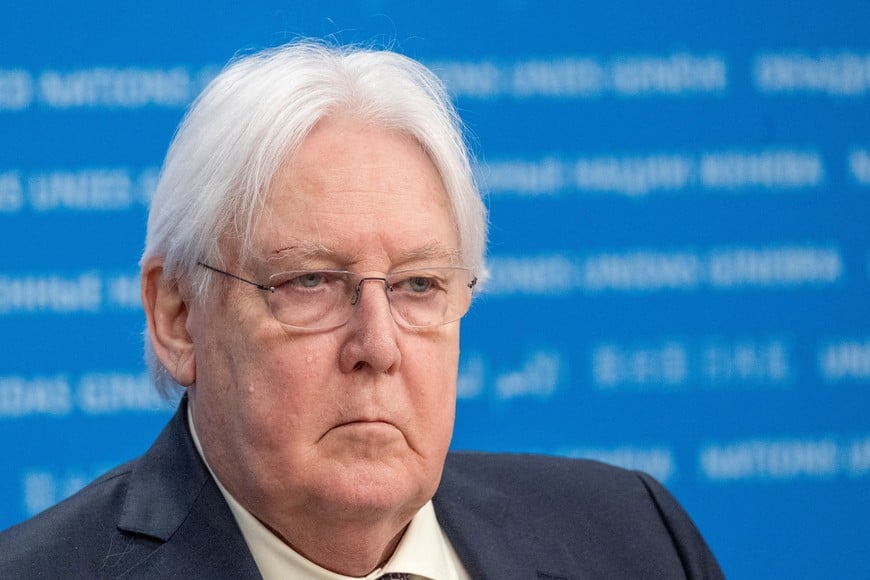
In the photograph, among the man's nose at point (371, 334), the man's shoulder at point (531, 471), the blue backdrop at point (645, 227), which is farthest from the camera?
the blue backdrop at point (645, 227)

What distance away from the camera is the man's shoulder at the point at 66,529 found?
178 centimetres

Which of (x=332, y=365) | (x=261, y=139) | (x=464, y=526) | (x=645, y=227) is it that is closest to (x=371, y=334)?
(x=332, y=365)

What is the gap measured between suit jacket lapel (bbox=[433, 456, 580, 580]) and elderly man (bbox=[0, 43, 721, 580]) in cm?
8

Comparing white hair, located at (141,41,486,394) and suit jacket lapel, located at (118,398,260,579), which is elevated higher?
white hair, located at (141,41,486,394)

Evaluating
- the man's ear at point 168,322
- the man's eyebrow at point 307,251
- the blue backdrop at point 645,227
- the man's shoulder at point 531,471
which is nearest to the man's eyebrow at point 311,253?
the man's eyebrow at point 307,251

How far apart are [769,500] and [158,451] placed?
1.86m

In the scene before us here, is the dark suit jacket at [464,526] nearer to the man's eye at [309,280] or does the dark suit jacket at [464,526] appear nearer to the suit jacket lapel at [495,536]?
the suit jacket lapel at [495,536]

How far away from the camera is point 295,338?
1734mm

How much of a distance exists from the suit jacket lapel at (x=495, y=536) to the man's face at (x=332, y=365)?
0.85ft

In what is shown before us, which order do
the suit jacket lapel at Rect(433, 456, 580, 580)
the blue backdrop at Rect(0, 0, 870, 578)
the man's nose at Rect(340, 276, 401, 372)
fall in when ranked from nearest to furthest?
1. the man's nose at Rect(340, 276, 401, 372)
2. the suit jacket lapel at Rect(433, 456, 580, 580)
3. the blue backdrop at Rect(0, 0, 870, 578)

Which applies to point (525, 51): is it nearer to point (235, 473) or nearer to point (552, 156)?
point (552, 156)

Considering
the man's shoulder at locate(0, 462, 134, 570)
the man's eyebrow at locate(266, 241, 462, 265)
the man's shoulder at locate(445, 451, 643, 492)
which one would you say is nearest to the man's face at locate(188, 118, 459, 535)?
the man's eyebrow at locate(266, 241, 462, 265)

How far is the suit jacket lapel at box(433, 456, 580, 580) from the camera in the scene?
2.02 metres

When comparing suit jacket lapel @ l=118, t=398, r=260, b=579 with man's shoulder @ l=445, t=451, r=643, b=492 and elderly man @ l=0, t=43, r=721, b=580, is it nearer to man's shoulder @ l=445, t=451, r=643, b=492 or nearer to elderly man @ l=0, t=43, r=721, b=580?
elderly man @ l=0, t=43, r=721, b=580
